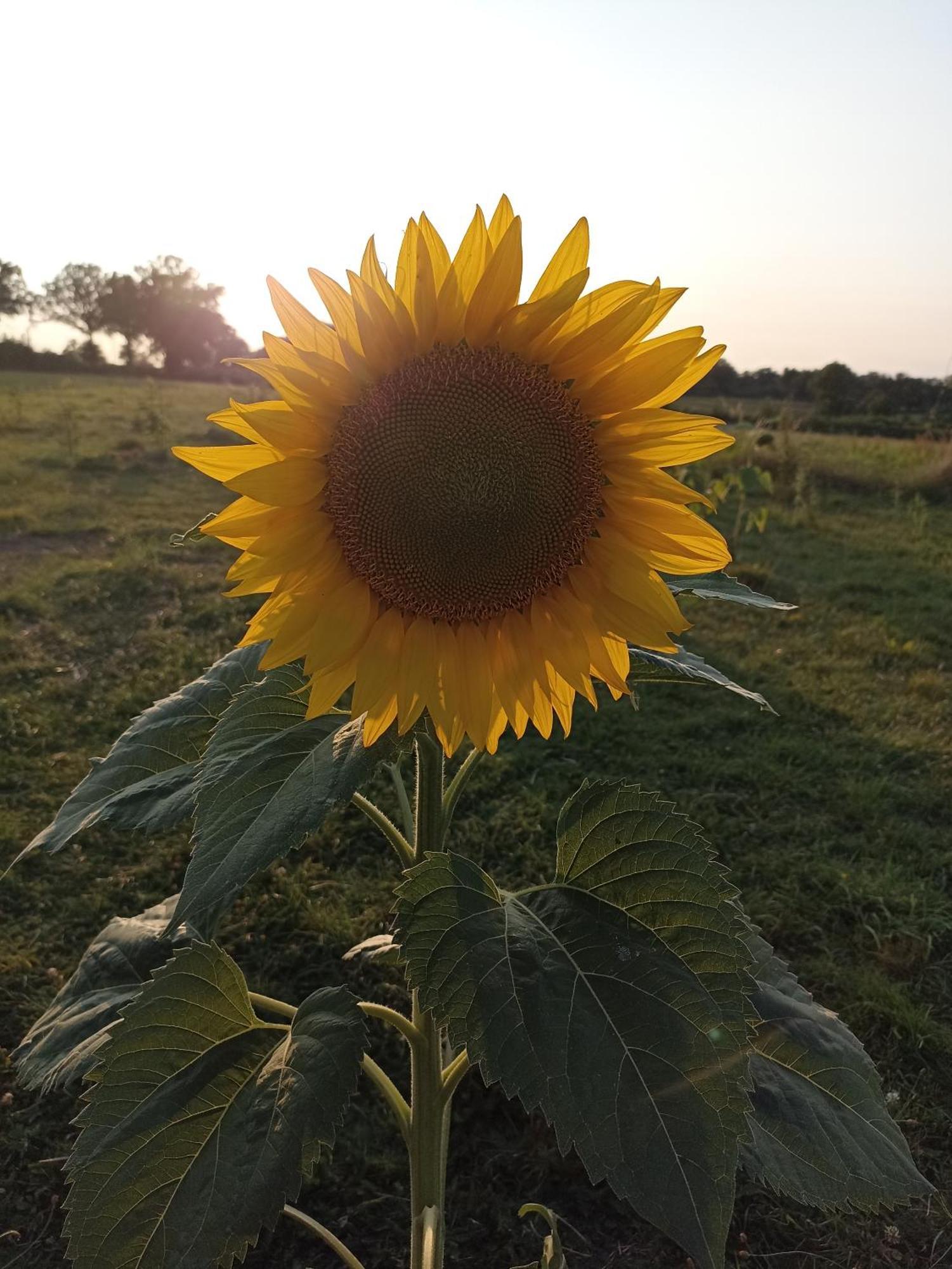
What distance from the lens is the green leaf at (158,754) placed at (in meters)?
1.44

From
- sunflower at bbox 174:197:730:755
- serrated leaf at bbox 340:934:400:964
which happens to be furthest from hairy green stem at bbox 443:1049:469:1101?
sunflower at bbox 174:197:730:755

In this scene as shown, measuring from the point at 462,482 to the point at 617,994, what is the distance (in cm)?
66

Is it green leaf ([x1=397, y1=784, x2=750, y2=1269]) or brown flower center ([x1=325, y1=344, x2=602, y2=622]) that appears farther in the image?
brown flower center ([x1=325, y1=344, x2=602, y2=622])

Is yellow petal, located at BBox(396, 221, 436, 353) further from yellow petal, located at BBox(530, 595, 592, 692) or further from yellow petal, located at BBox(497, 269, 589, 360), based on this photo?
yellow petal, located at BBox(530, 595, 592, 692)

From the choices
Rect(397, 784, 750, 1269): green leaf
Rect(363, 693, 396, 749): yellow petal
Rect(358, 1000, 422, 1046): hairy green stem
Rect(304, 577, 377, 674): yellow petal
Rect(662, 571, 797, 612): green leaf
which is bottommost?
Rect(358, 1000, 422, 1046): hairy green stem

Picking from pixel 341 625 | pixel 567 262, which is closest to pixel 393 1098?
pixel 341 625

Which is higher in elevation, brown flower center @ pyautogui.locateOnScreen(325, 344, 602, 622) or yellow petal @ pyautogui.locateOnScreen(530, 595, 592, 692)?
brown flower center @ pyautogui.locateOnScreen(325, 344, 602, 622)

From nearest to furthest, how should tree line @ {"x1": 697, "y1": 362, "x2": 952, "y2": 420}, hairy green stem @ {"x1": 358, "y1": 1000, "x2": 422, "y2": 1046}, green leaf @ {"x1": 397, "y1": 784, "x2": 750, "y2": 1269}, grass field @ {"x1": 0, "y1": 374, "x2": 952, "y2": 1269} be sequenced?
green leaf @ {"x1": 397, "y1": 784, "x2": 750, "y2": 1269}
hairy green stem @ {"x1": 358, "y1": 1000, "x2": 422, "y2": 1046}
grass field @ {"x1": 0, "y1": 374, "x2": 952, "y2": 1269}
tree line @ {"x1": 697, "y1": 362, "x2": 952, "y2": 420}

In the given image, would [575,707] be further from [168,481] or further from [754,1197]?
[168,481]

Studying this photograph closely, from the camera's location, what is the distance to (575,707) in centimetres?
390

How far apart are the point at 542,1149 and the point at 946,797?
2.30 meters

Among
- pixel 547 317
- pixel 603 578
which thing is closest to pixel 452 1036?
pixel 603 578

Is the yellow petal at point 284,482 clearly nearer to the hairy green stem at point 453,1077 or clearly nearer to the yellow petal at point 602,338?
the yellow petal at point 602,338

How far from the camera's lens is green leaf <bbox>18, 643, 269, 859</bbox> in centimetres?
144
